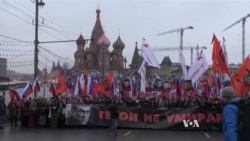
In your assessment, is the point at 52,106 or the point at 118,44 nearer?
the point at 52,106

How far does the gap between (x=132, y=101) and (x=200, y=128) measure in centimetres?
411

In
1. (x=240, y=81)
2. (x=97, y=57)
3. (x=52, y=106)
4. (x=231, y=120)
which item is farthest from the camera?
(x=97, y=57)

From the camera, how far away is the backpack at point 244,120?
536 centimetres

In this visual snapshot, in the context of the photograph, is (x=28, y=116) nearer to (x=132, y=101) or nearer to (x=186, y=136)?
(x=132, y=101)

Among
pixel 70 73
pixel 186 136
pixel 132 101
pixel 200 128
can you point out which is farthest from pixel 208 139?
pixel 70 73

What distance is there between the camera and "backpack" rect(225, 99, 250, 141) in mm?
5355

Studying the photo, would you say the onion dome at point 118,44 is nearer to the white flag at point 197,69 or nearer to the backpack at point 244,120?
the white flag at point 197,69

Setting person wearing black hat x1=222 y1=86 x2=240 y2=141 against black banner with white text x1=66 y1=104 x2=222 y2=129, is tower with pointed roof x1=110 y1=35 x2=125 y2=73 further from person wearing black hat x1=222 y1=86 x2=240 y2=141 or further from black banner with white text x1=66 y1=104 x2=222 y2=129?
person wearing black hat x1=222 y1=86 x2=240 y2=141

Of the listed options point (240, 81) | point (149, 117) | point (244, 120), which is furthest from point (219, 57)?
point (244, 120)

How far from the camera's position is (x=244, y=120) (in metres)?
5.39

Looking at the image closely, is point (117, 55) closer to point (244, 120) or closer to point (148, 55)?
point (148, 55)

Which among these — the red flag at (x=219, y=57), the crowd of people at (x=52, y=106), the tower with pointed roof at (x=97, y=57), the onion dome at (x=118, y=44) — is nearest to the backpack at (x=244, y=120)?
the crowd of people at (x=52, y=106)

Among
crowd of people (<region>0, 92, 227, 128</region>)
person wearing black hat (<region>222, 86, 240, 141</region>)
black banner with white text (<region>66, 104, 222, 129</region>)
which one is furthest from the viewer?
crowd of people (<region>0, 92, 227, 128</region>)

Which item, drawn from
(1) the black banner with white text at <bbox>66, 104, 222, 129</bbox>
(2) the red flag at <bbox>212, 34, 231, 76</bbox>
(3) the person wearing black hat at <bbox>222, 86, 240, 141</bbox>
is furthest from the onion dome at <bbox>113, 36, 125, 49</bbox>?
(3) the person wearing black hat at <bbox>222, 86, 240, 141</bbox>
